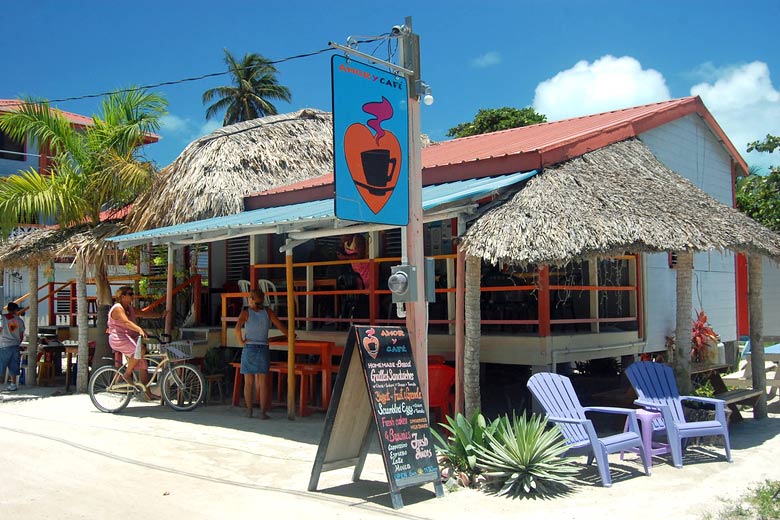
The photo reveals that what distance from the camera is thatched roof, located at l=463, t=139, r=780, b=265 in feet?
27.2

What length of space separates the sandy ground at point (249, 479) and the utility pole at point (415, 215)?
53.8 inches

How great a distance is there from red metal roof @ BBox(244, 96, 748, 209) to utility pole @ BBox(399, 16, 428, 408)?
2569 mm

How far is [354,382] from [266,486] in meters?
1.38

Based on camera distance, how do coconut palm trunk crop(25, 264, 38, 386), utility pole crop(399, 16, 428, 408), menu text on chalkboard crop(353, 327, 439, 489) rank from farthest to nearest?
coconut palm trunk crop(25, 264, 38, 386) → utility pole crop(399, 16, 428, 408) → menu text on chalkboard crop(353, 327, 439, 489)

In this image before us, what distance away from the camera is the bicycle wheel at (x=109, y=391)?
11.6m

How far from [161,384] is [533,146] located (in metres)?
6.70

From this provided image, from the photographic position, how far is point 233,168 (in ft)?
48.3

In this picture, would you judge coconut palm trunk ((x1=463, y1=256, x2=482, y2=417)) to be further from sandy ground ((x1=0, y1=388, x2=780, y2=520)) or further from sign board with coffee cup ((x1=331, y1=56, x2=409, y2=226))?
sign board with coffee cup ((x1=331, y1=56, x2=409, y2=226))

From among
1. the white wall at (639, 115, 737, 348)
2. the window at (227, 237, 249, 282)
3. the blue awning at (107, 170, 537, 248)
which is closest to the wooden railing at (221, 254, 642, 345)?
the white wall at (639, 115, 737, 348)

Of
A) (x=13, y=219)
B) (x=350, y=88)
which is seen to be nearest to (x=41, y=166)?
(x=13, y=219)

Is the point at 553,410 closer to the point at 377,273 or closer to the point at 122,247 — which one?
the point at 377,273

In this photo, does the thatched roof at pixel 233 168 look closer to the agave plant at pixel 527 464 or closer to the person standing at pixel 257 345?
the person standing at pixel 257 345

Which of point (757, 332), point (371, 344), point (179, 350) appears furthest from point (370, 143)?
point (757, 332)

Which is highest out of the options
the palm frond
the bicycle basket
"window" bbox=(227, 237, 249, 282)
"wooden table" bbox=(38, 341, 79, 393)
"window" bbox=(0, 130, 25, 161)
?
"window" bbox=(0, 130, 25, 161)
